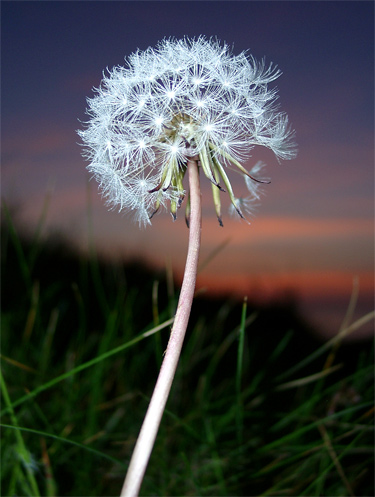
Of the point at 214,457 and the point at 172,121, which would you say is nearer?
the point at 172,121

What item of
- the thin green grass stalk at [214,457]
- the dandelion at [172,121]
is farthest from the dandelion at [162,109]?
the thin green grass stalk at [214,457]

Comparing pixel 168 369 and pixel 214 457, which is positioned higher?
pixel 168 369

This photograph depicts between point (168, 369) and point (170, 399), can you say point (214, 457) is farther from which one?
point (168, 369)

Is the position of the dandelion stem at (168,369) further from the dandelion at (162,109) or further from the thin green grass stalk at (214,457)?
the thin green grass stalk at (214,457)

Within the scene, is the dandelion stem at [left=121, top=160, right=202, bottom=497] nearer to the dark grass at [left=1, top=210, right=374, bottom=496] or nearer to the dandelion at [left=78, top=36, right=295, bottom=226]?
the dandelion at [left=78, top=36, right=295, bottom=226]

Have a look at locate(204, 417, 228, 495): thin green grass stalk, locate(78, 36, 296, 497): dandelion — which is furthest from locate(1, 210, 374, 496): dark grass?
locate(78, 36, 296, 497): dandelion

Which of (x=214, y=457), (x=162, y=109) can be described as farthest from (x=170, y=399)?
(x=162, y=109)

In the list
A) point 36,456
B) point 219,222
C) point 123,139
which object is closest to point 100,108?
point 123,139
